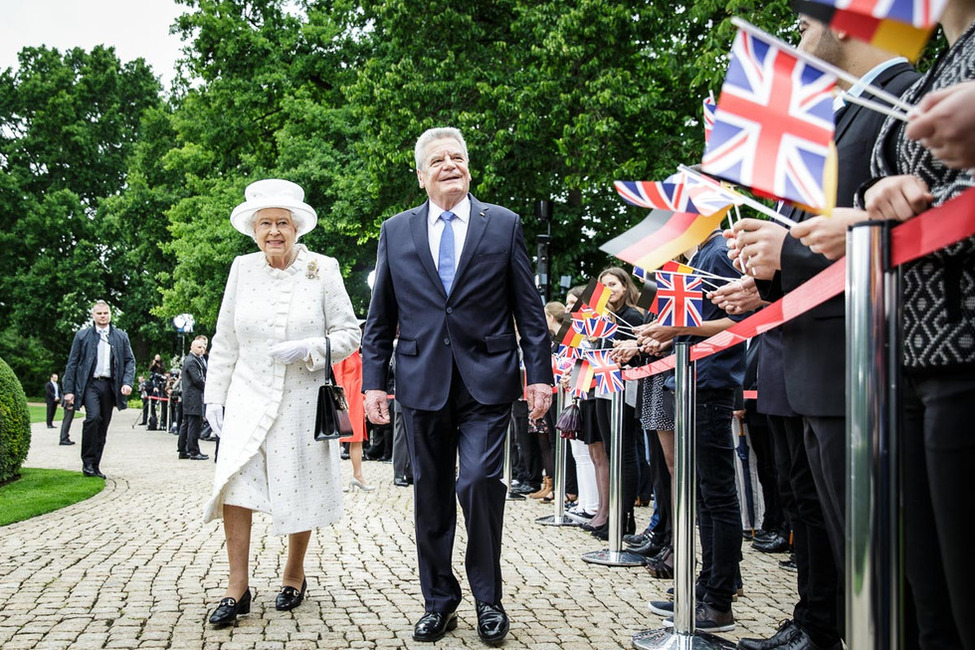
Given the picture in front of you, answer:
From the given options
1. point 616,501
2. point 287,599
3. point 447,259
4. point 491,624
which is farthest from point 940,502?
point 616,501

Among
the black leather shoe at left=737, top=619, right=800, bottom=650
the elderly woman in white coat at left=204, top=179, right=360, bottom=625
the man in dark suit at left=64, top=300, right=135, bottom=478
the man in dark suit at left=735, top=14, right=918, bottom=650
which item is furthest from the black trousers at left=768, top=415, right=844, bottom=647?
the man in dark suit at left=64, top=300, right=135, bottom=478

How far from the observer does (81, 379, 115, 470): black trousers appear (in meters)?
12.5


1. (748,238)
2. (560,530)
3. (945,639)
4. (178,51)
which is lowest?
(560,530)

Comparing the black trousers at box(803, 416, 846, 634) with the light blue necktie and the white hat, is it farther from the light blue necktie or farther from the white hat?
the white hat

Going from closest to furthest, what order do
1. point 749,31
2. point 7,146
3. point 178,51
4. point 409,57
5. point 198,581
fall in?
1. point 749,31
2. point 198,581
3. point 409,57
4. point 178,51
5. point 7,146

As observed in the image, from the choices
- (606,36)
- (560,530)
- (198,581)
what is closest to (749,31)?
(198,581)

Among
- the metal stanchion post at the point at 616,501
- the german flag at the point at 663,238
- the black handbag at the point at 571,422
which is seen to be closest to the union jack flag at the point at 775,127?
the german flag at the point at 663,238

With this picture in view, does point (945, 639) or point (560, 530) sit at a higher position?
point (945, 639)

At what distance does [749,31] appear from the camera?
1.86 m

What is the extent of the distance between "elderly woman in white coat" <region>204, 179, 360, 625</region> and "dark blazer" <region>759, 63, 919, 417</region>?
2949 mm

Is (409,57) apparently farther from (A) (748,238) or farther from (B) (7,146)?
(B) (7,146)

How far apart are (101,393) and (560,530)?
7.37 metres

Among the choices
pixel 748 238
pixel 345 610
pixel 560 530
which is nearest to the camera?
pixel 748 238

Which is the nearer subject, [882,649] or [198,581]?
[882,649]
